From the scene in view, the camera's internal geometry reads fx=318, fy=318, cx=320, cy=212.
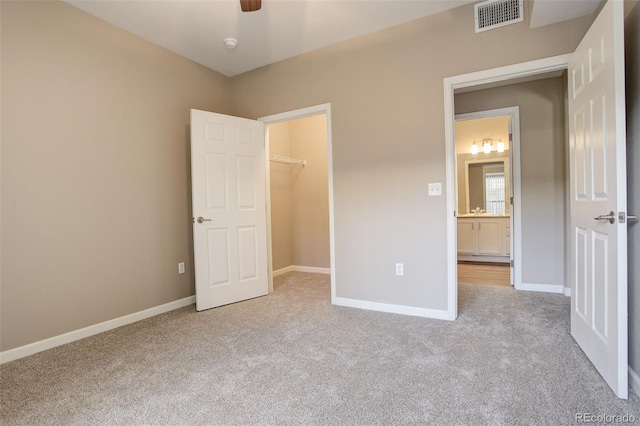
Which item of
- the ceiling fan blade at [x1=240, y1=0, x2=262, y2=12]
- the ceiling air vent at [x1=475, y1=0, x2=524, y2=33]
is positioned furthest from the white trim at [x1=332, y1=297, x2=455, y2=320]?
the ceiling fan blade at [x1=240, y1=0, x2=262, y2=12]

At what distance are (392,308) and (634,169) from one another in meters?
2.01

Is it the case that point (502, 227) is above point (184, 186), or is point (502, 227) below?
below

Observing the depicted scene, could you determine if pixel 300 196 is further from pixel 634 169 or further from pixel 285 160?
pixel 634 169

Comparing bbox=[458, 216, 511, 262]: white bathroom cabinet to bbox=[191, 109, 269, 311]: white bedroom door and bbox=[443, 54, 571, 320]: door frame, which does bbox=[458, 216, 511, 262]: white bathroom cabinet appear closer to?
bbox=[443, 54, 571, 320]: door frame

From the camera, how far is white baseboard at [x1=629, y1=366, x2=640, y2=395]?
161 centimetres

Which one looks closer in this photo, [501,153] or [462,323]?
[462,323]

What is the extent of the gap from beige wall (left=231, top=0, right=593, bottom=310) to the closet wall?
56.4 inches

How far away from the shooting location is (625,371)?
1574mm

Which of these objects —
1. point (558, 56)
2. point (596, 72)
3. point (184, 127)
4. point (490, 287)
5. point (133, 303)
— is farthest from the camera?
point (490, 287)

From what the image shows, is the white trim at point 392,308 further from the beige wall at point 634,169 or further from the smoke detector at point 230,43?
the smoke detector at point 230,43

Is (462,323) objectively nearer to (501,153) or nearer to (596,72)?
(596,72)

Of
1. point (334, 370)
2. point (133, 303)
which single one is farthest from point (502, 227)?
point (133, 303)

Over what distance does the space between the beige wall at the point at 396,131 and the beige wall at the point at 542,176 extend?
4.66 ft

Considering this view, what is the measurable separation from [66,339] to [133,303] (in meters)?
0.55
